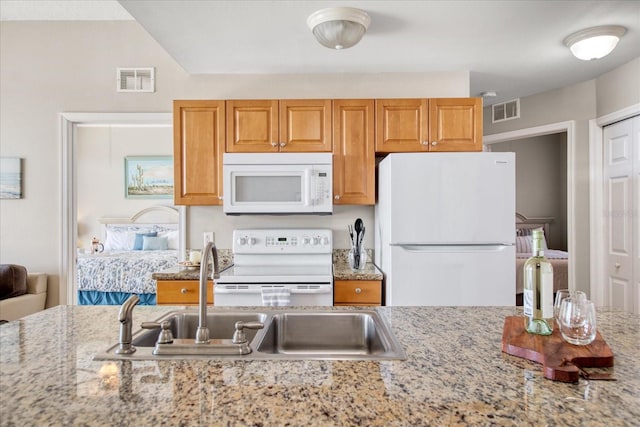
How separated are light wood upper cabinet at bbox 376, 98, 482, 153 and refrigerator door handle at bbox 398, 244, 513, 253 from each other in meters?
0.77

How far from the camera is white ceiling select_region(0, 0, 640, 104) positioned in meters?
2.04

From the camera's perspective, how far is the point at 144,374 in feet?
2.72

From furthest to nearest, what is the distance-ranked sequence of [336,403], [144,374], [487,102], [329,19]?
1. [487,102]
2. [329,19]
3. [144,374]
4. [336,403]

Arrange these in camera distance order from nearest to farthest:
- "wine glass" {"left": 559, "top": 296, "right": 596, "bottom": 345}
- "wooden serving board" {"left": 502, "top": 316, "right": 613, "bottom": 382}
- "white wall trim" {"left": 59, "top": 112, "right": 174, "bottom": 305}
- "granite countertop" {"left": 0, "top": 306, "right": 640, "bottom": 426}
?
"granite countertop" {"left": 0, "top": 306, "right": 640, "bottom": 426} → "wooden serving board" {"left": 502, "top": 316, "right": 613, "bottom": 382} → "wine glass" {"left": 559, "top": 296, "right": 596, "bottom": 345} → "white wall trim" {"left": 59, "top": 112, "right": 174, "bottom": 305}

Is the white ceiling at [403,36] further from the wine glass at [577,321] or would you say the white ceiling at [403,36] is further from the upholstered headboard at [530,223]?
the upholstered headboard at [530,223]

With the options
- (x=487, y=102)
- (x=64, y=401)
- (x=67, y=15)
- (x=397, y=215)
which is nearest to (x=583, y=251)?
(x=487, y=102)

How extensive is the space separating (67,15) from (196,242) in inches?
80.0

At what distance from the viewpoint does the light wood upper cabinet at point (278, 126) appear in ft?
9.00

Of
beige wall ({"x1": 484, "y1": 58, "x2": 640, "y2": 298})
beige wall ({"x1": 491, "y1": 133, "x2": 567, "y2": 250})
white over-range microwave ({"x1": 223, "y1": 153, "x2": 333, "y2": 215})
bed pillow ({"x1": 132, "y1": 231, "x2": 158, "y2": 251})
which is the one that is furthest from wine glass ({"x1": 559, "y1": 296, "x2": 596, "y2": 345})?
beige wall ({"x1": 491, "y1": 133, "x2": 567, "y2": 250})

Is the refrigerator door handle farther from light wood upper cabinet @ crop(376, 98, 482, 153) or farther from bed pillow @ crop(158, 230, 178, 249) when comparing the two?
bed pillow @ crop(158, 230, 178, 249)

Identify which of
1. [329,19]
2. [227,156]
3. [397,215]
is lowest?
[397,215]

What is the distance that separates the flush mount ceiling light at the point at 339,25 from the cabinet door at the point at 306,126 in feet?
1.89

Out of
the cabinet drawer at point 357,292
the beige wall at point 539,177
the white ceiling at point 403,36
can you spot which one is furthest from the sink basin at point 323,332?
the beige wall at point 539,177

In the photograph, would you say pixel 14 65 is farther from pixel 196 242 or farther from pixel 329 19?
pixel 329 19
